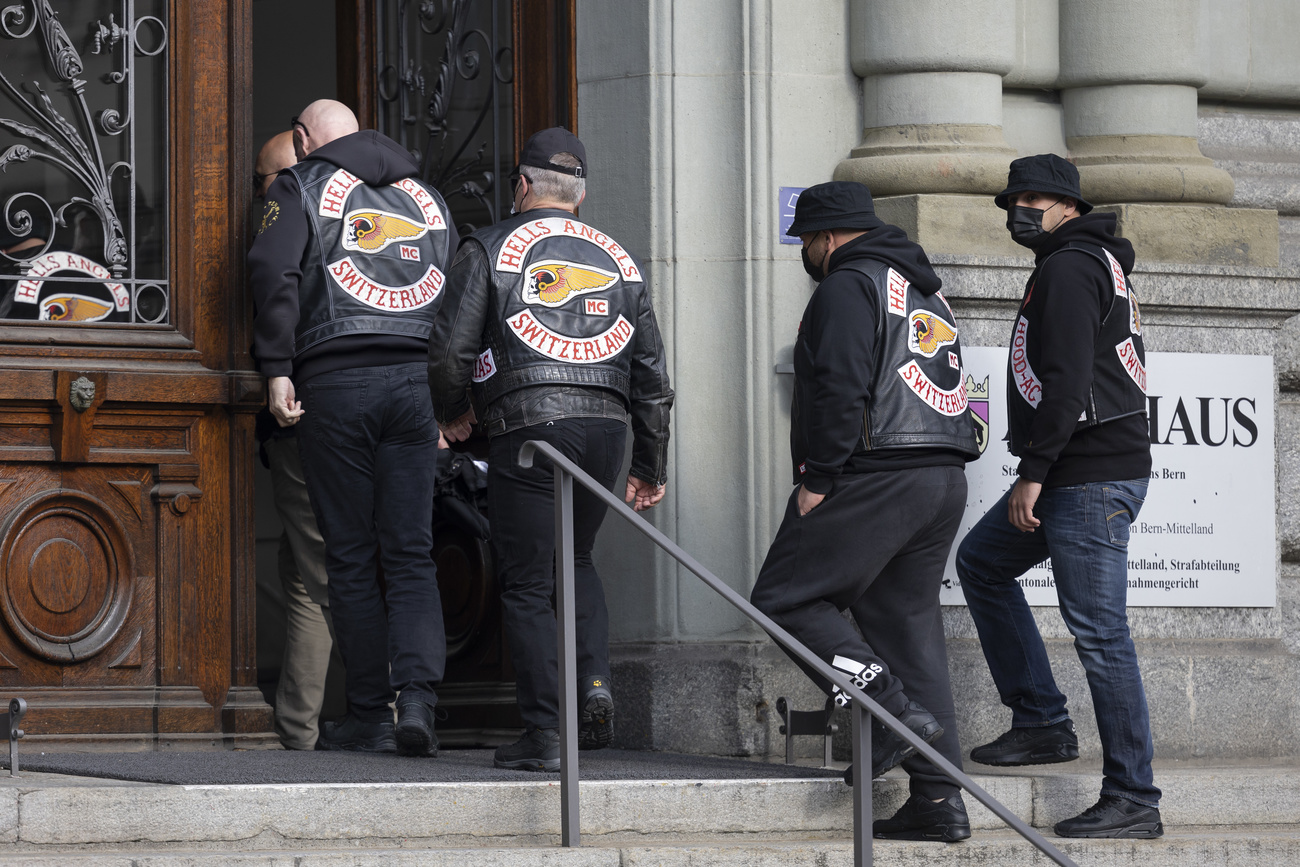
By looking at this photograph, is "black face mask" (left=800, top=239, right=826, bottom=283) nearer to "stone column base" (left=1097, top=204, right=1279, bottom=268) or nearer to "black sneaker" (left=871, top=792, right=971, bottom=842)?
"black sneaker" (left=871, top=792, right=971, bottom=842)

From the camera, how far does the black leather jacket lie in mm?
5391

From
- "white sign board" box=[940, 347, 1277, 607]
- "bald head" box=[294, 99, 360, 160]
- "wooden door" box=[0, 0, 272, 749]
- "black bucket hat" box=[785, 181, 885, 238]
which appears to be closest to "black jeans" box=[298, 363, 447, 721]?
"wooden door" box=[0, 0, 272, 749]

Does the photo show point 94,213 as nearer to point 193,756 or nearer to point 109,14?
point 109,14

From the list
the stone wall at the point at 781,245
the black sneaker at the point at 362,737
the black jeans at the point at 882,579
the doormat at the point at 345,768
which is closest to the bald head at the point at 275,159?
the stone wall at the point at 781,245

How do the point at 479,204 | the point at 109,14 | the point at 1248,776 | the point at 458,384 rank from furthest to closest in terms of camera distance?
the point at 479,204 < the point at 109,14 < the point at 1248,776 < the point at 458,384

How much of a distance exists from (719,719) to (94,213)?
272 centimetres

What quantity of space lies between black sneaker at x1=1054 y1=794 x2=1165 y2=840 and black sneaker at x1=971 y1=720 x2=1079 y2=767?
14.3 inches

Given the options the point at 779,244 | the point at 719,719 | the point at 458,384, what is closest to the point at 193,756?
the point at 458,384

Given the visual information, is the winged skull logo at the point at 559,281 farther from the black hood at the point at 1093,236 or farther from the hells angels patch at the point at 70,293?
the hells angels patch at the point at 70,293

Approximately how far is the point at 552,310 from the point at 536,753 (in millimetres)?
1271

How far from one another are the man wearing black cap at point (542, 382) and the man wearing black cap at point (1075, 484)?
1.19 meters

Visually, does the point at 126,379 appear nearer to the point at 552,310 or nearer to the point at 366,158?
the point at 366,158

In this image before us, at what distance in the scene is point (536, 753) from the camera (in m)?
5.29

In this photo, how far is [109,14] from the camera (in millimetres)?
6293
